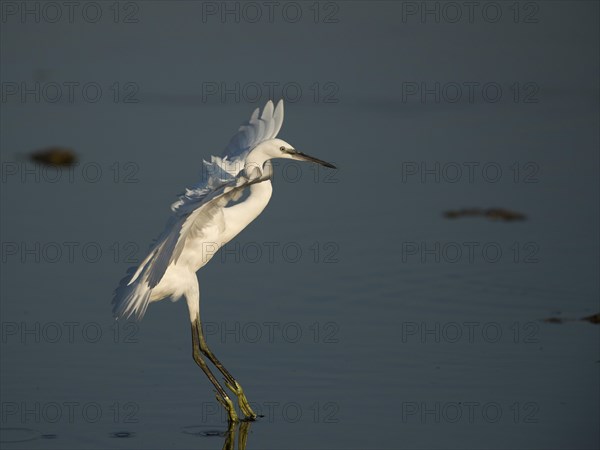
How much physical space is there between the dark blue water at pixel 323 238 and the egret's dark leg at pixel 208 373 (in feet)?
0.59

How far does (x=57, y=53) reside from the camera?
21953 millimetres

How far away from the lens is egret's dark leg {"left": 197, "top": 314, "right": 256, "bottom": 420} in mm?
9312

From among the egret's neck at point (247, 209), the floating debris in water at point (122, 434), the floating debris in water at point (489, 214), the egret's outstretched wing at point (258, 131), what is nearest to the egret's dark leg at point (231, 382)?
the egret's neck at point (247, 209)

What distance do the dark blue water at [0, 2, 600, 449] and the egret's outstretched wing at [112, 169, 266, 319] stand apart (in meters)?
0.69

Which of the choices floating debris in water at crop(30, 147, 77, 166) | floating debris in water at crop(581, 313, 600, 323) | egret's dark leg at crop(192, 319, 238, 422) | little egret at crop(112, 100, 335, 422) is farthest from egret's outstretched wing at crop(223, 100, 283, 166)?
floating debris in water at crop(30, 147, 77, 166)

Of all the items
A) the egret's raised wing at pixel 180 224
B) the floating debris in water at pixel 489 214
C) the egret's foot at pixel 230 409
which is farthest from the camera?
the floating debris in water at pixel 489 214

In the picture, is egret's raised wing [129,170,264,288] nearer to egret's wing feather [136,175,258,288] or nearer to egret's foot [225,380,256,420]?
egret's wing feather [136,175,258,288]

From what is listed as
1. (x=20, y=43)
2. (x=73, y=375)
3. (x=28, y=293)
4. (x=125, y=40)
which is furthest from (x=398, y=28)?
(x=73, y=375)

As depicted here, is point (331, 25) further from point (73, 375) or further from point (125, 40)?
point (73, 375)

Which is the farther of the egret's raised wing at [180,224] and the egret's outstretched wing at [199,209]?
the egret's outstretched wing at [199,209]

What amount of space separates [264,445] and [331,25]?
15.6 metres

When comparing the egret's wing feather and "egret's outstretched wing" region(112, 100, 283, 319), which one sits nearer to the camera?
the egret's wing feather

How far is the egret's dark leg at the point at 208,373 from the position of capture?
365 inches

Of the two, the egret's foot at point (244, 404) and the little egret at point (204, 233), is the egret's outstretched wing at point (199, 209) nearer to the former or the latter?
the little egret at point (204, 233)
